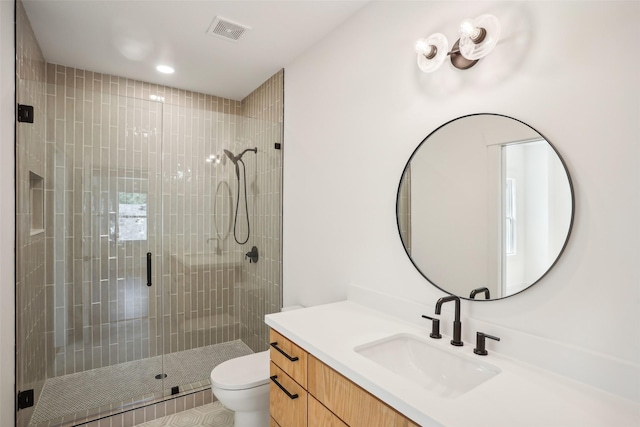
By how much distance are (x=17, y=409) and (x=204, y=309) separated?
1203 mm

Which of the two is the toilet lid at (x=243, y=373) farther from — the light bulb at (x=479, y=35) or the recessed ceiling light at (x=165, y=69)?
the recessed ceiling light at (x=165, y=69)

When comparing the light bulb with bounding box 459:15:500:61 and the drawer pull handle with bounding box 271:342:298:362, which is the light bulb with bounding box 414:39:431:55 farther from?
the drawer pull handle with bounding box 271:342:298:362

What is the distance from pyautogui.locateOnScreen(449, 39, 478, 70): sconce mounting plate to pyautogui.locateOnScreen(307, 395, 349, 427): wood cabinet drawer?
1474 millimetres

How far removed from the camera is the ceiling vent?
216cm

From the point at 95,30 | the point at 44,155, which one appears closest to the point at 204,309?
the point at 44,155

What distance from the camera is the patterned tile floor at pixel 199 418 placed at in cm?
228

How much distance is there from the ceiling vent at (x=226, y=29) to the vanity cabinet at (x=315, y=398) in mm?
1879

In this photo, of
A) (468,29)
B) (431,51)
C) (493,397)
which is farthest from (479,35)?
(493,397)

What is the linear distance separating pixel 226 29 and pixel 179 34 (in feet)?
1.11

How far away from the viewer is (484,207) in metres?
1.40

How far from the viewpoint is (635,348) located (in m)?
0.99

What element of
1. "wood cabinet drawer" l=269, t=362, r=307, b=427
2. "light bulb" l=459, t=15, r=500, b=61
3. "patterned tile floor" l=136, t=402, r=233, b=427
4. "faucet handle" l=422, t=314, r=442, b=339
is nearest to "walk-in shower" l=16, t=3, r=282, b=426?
"patterned tile floor" l=136, t=402, r=233, b=427

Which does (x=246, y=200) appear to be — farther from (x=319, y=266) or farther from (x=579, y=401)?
(x=579, y=401)

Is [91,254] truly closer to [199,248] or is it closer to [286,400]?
[199,248]
